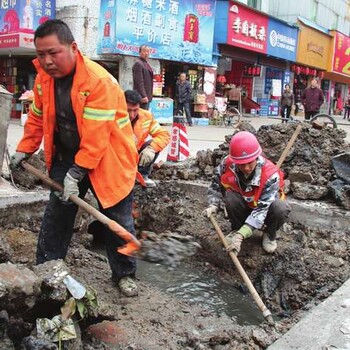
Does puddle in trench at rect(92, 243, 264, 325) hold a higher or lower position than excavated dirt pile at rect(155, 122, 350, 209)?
lower

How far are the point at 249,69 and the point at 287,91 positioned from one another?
6.00 m

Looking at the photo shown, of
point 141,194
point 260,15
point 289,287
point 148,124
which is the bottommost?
point 289,287

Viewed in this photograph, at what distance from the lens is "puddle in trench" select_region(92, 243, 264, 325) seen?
3.69 meters

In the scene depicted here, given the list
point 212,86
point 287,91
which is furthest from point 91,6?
point 287,91

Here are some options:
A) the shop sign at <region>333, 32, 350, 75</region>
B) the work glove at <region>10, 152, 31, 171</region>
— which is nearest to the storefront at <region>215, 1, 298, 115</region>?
the shop sign at <region>333, 32, 350, 75</region>

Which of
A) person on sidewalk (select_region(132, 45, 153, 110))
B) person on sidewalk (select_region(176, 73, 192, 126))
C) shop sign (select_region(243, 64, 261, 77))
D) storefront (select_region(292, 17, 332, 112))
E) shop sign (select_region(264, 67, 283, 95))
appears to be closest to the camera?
person on sidewalk (select_region(132, 45, 153, 110))

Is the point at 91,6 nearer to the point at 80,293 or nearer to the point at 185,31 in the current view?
the point at 185,31

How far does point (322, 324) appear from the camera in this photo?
8.18ft

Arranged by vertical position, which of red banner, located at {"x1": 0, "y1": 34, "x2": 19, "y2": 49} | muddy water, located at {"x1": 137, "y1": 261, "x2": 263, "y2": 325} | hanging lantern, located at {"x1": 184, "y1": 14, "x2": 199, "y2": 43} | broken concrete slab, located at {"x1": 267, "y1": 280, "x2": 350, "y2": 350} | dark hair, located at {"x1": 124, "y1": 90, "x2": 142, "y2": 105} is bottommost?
muddy water, located at {"x1": 137, "y1": 261, "x2": 263, "y2": 325}

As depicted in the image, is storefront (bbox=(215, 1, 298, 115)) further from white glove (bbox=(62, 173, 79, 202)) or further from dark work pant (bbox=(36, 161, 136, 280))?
white glove (bbox=(62, 173, 79, 202))

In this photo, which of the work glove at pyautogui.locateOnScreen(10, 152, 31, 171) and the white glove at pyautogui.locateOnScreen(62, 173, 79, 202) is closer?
the white glove at pyautogui.locateOnScreen(62, 173, 79, 202)

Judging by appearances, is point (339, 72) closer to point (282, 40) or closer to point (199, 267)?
point (282, 40)

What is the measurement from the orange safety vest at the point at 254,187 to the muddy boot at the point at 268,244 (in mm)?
358

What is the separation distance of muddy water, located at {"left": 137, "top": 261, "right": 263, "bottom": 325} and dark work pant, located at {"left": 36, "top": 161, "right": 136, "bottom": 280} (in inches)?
27.0
